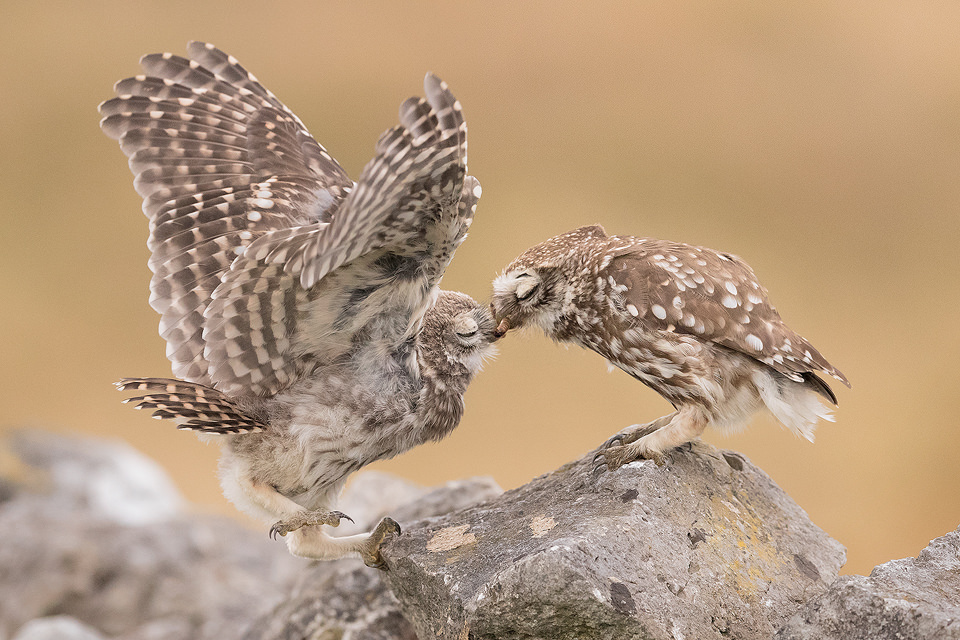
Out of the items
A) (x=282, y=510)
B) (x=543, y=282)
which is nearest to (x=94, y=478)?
(x=282, y=510)

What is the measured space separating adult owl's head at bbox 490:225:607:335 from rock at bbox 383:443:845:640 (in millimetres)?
683

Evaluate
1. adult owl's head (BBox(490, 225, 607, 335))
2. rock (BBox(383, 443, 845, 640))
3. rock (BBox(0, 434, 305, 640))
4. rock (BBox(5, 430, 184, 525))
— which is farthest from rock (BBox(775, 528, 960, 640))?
rock (BBox(5, 430, 184, 525))

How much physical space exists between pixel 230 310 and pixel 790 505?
2.56 metres

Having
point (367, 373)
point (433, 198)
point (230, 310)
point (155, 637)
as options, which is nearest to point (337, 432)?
point (367, 373)

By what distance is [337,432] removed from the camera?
12.0 ft

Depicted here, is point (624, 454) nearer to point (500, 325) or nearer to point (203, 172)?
point (500, 325)

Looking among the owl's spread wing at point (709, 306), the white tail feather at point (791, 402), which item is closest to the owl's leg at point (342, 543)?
the owl's spread wing at point (709, 306)

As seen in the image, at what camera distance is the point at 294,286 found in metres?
3.34

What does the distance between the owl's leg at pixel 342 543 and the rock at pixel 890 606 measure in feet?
5.42

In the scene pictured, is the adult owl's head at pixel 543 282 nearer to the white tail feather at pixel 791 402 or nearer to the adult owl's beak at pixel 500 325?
the adult owl's beak at pixel 500 325

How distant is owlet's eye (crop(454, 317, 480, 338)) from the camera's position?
12.8 ft

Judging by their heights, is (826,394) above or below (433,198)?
below

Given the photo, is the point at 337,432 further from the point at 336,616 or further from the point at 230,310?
the point at 336,616

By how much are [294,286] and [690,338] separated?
154 centimetres
